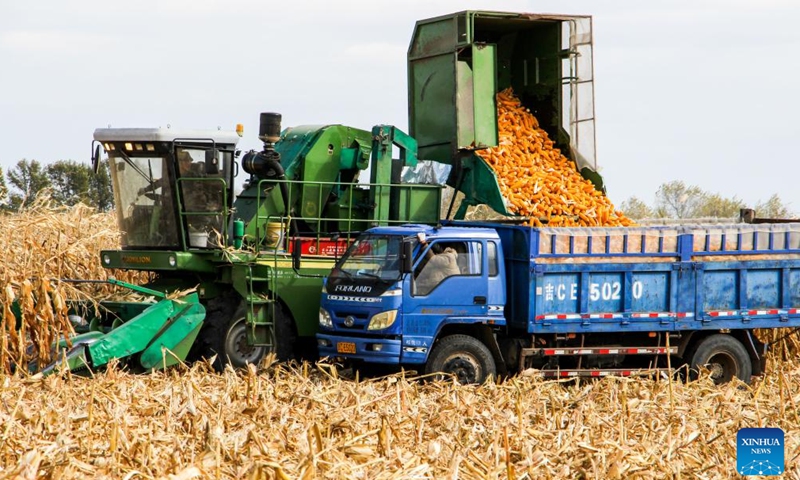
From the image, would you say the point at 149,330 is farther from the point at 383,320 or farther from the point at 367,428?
the point at 367,428

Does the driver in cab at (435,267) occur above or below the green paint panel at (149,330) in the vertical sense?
above

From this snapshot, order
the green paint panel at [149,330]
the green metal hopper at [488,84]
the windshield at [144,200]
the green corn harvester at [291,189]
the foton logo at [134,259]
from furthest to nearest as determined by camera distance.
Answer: the green metal hopper at [488,84]
the windshield at [144,200]
the foton logo at [134,259]
the green corn harvester at [291,189]
the green paint panel at [149,330]

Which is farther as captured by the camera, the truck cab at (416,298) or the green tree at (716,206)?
the green tree at (716,206)

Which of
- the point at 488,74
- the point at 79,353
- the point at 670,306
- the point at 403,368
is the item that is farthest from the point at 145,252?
the point at 670,306

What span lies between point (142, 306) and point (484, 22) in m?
6.41

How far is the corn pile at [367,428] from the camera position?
8086 millimetres

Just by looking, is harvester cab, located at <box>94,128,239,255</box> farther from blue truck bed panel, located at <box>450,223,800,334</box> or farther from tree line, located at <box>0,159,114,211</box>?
tree line, located at <box>0,159,114,211</box>

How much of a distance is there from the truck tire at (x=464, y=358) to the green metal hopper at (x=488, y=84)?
2632 mm

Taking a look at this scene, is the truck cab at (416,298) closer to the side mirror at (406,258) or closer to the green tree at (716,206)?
the side mirror at (406,258)

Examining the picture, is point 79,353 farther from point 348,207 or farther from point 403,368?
point 348,207

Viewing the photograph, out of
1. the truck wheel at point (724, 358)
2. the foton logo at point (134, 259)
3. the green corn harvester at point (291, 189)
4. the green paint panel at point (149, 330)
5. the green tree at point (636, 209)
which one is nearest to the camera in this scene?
the green paint panel at point (149, 330)

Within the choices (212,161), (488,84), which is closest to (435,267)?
(212,161)

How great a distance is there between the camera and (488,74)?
16.8 metres

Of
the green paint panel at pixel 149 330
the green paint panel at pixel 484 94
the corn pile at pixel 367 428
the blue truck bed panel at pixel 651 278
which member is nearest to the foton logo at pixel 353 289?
the corn pile at pixel 367 428
